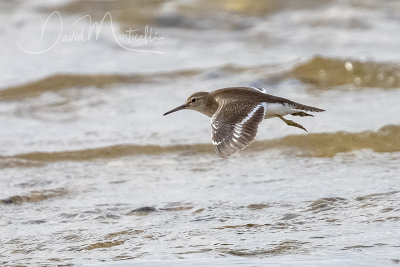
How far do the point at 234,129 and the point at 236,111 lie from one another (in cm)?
37

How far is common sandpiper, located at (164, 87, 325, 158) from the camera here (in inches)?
218

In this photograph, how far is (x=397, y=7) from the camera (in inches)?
507

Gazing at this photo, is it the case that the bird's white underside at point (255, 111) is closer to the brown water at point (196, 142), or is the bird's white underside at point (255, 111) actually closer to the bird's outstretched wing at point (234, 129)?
the bird's outstretched wing at point (234, 129)

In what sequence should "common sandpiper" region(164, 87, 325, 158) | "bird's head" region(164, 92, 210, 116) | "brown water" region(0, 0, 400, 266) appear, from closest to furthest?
"brown water" region(0, 0, 400, 266), "common sandpiper" region(164, 87, 325, 158), "bird's head" region(164, 92, 210, 116)

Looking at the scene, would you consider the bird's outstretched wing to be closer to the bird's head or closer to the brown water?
the brown water

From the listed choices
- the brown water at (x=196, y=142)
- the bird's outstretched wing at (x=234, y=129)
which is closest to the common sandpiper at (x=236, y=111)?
the bird's outstretched wing at (x=234, y=129)

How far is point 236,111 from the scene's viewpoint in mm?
6066

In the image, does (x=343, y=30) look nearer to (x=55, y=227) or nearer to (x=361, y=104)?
(x=361, y=104)

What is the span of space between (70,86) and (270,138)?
3457 mm

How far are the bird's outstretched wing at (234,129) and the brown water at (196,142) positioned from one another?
0.54m

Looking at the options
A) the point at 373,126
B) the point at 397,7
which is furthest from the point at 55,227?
Answer: the point at 397,7

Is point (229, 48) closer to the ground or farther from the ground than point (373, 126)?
farther from the ground

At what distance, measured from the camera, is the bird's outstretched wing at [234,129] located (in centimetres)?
546

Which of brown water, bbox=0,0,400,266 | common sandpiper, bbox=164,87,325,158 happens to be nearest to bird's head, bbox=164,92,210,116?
common sandpiper, bbox=164,87,325,158
